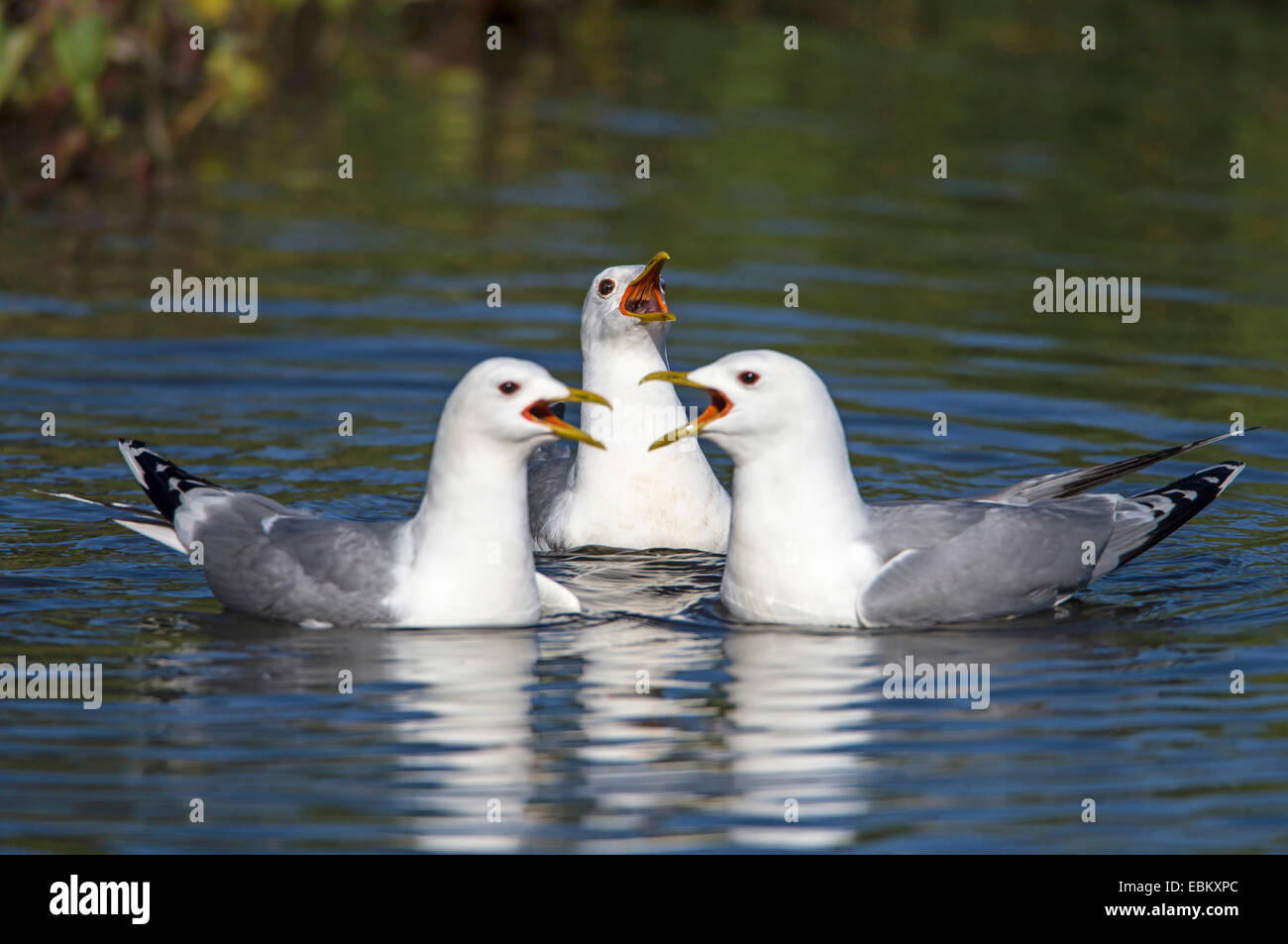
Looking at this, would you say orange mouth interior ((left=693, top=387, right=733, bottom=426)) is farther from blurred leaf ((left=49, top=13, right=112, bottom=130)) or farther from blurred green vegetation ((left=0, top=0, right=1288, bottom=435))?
blurred leaf ((left=49, top=13, right=112, bottom=130))

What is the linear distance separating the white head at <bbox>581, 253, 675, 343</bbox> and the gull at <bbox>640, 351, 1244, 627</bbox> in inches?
44.3

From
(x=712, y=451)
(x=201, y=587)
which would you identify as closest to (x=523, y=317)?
(x=712, y=451)

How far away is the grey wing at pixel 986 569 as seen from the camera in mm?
8703

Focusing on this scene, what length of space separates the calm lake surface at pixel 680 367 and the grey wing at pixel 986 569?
14 cm

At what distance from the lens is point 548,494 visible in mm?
10609

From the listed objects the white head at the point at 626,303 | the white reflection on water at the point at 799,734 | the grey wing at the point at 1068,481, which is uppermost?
the white head at the point at 626,303

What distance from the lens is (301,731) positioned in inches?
292

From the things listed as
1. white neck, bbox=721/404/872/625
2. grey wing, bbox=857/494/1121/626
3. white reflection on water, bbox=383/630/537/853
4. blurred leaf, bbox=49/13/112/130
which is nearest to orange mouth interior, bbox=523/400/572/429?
white neck, bbox=721/404/872/625

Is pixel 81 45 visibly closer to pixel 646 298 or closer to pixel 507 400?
pixel 646 298

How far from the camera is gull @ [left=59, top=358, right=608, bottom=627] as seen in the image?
8328mm

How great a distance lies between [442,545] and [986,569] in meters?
2.33

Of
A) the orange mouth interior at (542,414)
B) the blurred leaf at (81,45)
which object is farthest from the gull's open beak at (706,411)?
the blurred leaf at (81,45)

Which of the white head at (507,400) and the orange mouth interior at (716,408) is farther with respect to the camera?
the orange mouth interior at (716,408)

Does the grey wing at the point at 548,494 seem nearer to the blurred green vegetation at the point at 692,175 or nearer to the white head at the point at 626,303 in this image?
the white head at the point at 626,303
